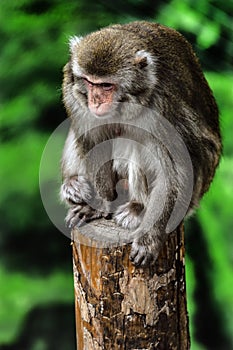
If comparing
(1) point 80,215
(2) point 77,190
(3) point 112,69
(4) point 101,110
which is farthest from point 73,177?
(3) point 112,69

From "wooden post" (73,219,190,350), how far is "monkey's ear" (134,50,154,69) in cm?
65

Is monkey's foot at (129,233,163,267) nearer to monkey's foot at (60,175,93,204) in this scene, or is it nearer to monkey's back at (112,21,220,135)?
monkey's foot at (60,175,93,204)

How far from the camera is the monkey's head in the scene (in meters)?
2.87

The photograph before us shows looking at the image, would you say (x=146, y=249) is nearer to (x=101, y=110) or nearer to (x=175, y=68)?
(x=101, y=110)

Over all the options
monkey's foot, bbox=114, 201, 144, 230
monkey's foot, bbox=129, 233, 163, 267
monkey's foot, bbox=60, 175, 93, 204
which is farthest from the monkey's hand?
monkey's foot, bbox=60, 175, 93, 204

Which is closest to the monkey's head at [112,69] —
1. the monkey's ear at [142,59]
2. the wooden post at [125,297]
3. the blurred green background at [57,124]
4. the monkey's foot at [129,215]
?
the monkey's ear at [142,59]

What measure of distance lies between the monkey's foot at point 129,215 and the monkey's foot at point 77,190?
19 cm

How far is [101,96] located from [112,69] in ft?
0.36

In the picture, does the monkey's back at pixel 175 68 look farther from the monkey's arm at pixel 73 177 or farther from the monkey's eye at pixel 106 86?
the monkey's arm at pixel 73 177

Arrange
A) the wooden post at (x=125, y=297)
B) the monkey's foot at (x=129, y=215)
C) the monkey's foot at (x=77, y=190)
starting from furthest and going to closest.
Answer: the monkey's foot at (x=77, y=190) < the monkey's foot at (x=129, y=215) < the wooden post at (x=125, y=297)

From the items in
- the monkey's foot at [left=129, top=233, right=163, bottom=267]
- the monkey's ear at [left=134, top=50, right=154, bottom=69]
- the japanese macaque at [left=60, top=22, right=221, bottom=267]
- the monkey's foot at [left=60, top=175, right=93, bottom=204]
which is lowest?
the monkey's foot at [left=129, top=233, right=163, bottom=267]

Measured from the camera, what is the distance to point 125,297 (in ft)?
9.11

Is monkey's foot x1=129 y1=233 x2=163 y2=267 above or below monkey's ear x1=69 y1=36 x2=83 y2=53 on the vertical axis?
below

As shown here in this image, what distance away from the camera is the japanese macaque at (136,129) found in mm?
2893
